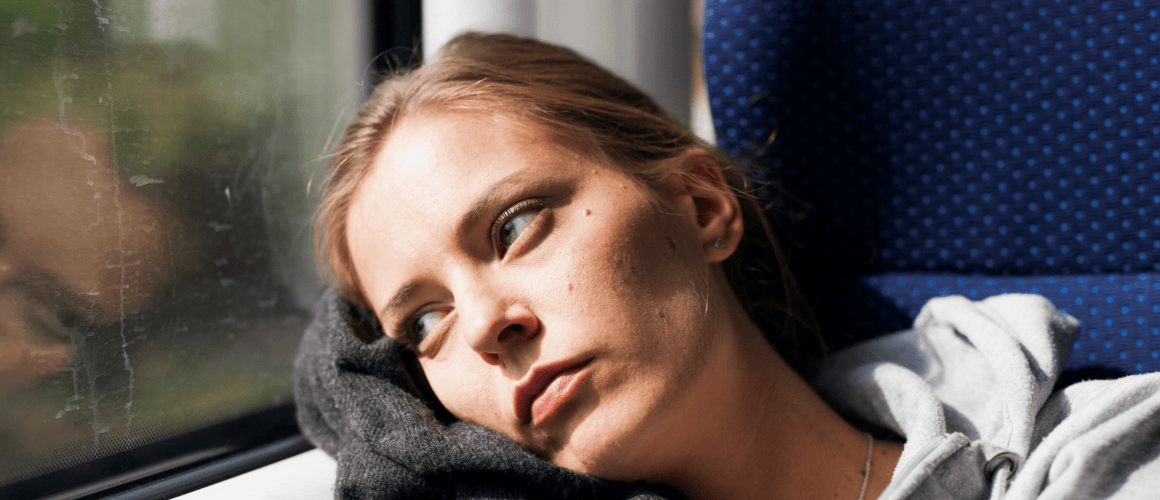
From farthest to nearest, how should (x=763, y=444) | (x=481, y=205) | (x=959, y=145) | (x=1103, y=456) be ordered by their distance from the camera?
(x=959, y=145) → (x=763, y=444) → (x=481, y=205) → (x=1103, y=456)

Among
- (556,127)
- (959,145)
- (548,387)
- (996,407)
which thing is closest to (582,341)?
(548,387)

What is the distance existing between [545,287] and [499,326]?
0.07 m

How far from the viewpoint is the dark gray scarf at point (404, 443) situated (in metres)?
0.78

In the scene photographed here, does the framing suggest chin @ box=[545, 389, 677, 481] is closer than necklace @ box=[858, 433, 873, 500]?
Yes

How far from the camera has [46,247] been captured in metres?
0.82

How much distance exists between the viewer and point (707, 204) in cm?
94

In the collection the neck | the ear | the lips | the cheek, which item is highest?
the ear

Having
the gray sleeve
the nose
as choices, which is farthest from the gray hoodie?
the nose

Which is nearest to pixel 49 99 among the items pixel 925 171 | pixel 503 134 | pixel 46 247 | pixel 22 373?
pixel 46 247

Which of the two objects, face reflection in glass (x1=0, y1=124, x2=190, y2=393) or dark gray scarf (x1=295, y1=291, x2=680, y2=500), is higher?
face reflection in glass (x1=0, y1=124, x2=190, y2=393)

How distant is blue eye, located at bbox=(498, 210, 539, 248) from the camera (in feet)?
2.55

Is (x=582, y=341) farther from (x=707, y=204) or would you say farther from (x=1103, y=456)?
(x=1103, y=456)

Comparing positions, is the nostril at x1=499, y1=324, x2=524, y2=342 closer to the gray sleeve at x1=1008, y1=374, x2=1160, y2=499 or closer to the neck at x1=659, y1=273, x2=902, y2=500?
the neck at x1=659, y1=273, x2=902, y2=500

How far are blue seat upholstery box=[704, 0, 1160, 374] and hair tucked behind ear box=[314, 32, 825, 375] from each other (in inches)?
4.4
